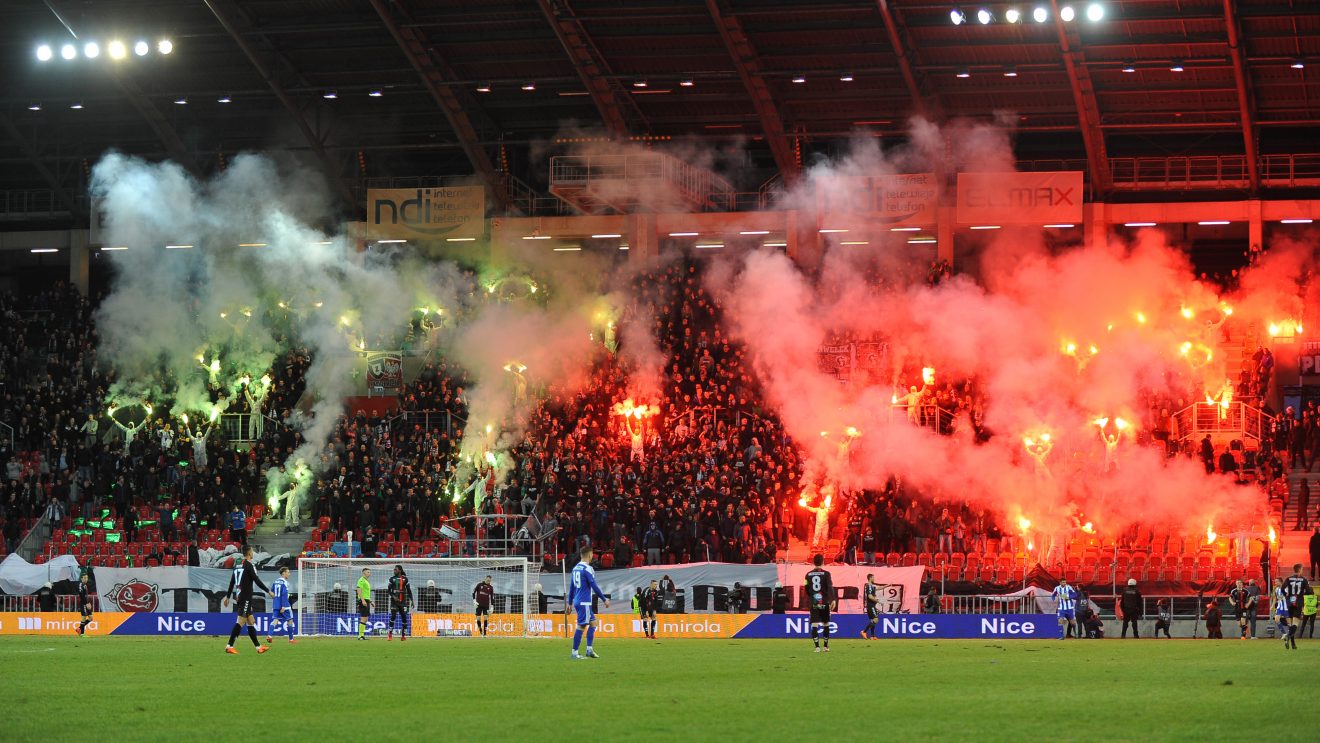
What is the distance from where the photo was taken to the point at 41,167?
162ft

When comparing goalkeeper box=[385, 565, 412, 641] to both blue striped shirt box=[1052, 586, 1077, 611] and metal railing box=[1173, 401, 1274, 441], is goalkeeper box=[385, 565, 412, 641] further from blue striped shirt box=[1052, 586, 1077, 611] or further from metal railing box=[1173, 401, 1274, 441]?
metal railing box=[1173, 401, 1274, 441]

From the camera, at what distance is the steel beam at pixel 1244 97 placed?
38.4 meters

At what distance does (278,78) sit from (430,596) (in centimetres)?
1829

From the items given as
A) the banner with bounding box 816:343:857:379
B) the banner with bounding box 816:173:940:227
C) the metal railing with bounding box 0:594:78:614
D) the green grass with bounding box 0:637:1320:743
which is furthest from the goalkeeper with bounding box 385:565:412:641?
the banner with bounding box 816:173:940:227

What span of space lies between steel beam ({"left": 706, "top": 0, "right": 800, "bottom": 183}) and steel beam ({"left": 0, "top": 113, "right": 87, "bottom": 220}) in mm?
21700

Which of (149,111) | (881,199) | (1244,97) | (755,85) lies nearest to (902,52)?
(755,85)

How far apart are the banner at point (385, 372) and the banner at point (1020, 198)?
646 inches

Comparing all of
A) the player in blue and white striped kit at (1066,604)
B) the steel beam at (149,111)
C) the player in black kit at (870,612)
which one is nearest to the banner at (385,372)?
the steel beam at (149,111)

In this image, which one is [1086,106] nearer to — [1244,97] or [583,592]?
[1244,97]

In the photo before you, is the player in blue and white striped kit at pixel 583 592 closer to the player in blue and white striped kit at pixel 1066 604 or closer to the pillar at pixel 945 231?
the player in blue and white striped kit at pixel 1066 604

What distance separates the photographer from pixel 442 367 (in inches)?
1781

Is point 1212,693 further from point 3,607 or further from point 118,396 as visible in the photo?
point 118,396

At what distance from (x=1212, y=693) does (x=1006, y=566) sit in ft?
65.0

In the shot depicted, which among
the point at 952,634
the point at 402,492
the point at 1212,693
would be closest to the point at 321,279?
the point at 402,492
